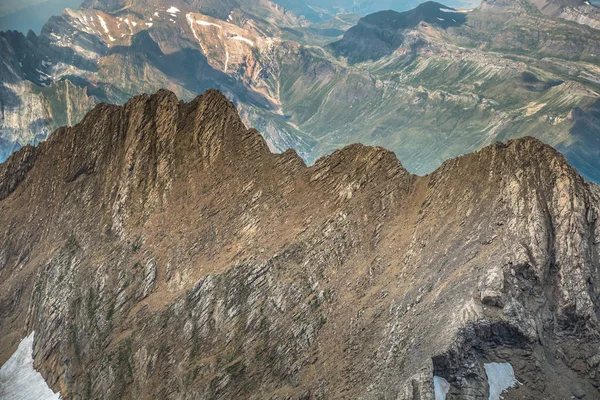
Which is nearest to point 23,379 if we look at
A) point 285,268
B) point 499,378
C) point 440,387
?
point 285,268

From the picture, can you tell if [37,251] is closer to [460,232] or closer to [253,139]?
[253,139]

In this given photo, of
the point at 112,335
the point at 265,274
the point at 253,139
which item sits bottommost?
the point at 112,335

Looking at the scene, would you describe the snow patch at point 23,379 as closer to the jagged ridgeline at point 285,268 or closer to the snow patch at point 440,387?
the jagged ridgeline at point 285,268

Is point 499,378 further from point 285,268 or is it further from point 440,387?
point 285,268

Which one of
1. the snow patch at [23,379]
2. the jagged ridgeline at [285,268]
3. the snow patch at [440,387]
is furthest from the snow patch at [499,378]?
the snow patch at [23,379]

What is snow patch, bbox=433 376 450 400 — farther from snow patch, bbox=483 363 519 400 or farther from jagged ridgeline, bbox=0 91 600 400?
snow patch, bbox=483 363 519 400

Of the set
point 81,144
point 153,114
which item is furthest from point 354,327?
point 81,144
